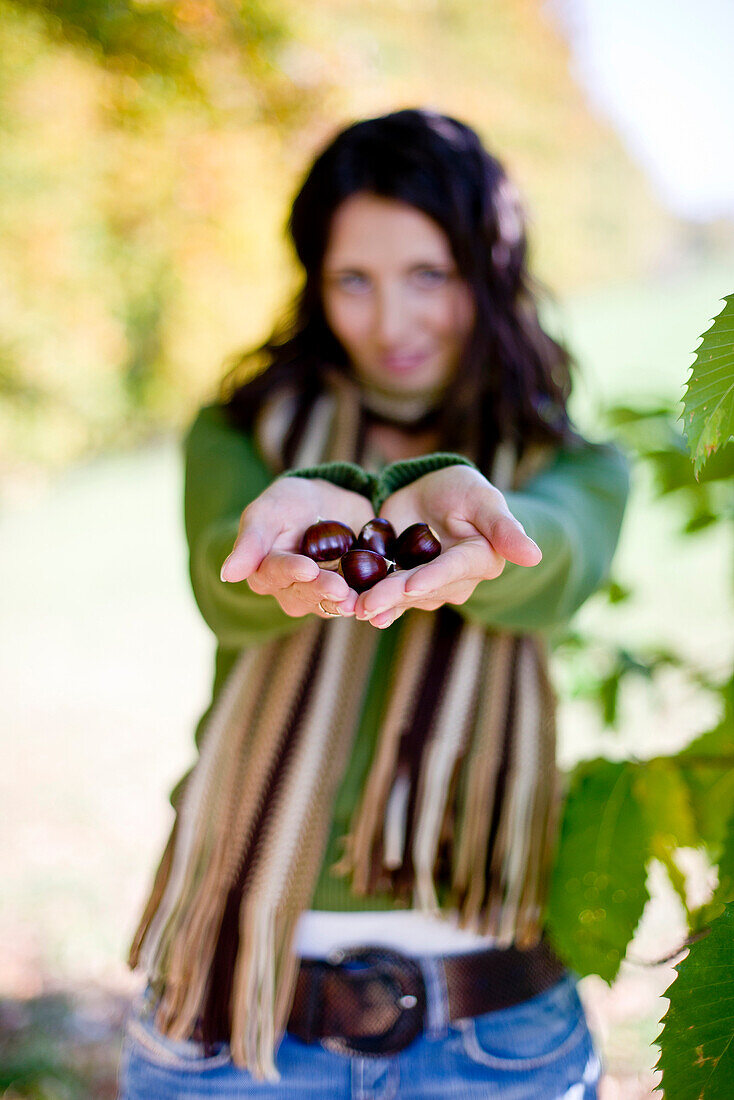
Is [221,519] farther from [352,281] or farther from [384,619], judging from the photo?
[384,619]

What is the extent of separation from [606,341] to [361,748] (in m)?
10.1

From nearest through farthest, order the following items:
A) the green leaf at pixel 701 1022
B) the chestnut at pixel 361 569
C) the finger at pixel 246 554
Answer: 1. the green leaf at pixel 701 1022
2. the finger at pixel 246 554
3. the chestnut at pixel 361 569

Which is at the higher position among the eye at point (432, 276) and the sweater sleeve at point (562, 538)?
the eye at point (432, 276)

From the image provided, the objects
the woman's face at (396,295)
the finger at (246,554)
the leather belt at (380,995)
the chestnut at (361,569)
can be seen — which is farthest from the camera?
the woman's face at (396,295)

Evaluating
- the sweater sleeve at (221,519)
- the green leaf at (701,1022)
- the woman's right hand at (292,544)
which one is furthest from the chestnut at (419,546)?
the green leaf at (701,1022)

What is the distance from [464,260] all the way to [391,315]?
197 mm

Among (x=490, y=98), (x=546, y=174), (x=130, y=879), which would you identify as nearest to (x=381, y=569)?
(x=130, y=879)

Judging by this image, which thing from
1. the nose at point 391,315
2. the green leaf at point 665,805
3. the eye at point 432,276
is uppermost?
the eye at point 432,276

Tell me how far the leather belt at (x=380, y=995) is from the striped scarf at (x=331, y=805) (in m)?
0.04

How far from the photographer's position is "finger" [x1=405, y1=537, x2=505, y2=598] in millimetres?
895

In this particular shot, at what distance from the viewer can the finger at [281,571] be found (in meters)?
0.92

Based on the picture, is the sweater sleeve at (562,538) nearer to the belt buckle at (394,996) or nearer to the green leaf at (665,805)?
the green leaf at (665,805)

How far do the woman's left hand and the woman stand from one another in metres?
0.01

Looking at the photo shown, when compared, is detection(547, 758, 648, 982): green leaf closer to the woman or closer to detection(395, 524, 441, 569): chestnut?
the woman
